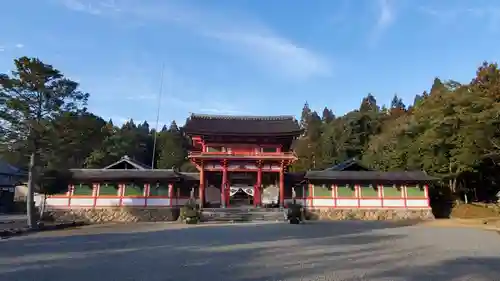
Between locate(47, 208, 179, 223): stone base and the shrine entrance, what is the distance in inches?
192

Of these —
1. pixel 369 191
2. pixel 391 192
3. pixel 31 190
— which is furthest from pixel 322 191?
pixel 31 190

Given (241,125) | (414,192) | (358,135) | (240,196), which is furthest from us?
(358,135)

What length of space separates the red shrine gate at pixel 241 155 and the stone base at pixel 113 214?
299 centimetres

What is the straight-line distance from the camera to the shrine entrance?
89.8 ft

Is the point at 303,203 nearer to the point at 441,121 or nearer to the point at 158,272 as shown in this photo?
the point at 441,121

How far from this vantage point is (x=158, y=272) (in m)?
6.94

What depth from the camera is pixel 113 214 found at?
25.5 meters

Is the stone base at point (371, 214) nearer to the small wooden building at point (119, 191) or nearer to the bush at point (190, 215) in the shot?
the bush at point (190, 215)

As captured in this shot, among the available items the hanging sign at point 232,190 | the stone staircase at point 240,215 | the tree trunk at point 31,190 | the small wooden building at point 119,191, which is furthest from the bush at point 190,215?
the tree trunk at point 31,190

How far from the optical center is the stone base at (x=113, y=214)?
25297 millimetres

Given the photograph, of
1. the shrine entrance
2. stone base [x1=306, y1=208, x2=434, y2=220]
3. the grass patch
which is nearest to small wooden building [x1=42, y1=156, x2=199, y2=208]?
the shrine entrance

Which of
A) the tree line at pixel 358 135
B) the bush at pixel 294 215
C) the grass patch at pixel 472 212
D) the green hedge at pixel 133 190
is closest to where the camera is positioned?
the tree line at pixel 358 135

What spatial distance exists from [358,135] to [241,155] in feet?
132

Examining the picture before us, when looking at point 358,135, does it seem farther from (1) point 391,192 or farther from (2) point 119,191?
(2) point 119,191
